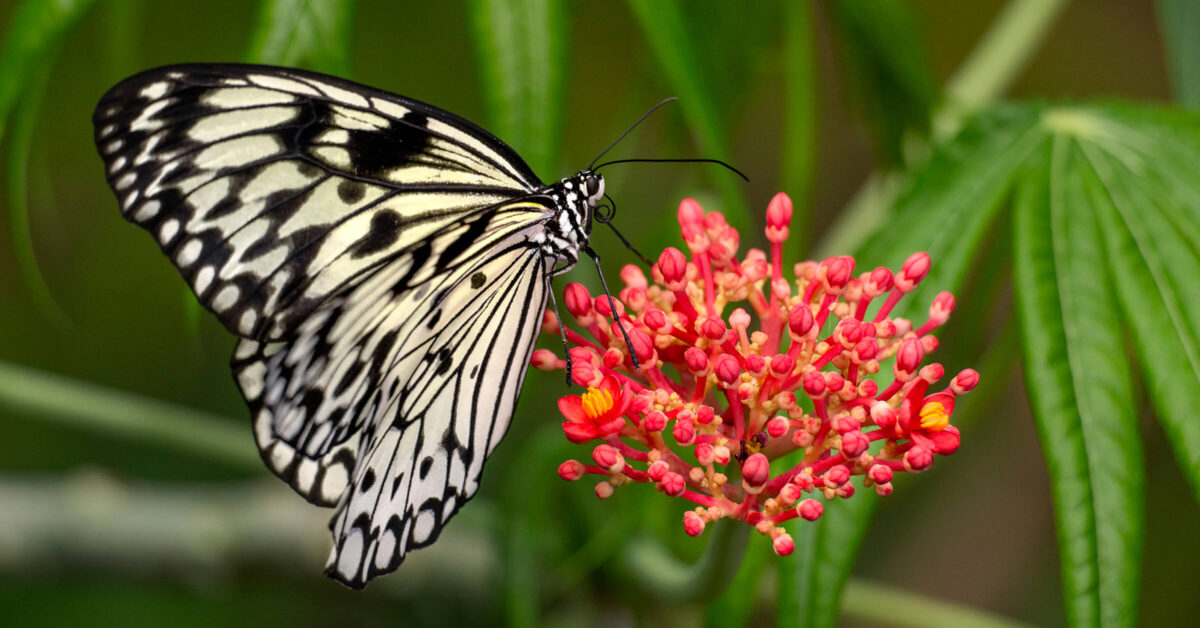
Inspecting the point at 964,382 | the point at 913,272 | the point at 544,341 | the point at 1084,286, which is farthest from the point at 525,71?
the point at 544,341

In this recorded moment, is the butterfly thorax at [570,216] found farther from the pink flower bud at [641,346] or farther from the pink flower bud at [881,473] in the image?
the pink flower bud at [881,473]

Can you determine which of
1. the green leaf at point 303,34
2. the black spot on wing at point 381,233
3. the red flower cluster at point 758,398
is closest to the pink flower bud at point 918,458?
the red flower cluster at point 758,398

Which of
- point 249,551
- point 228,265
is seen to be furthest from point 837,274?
point 249,551

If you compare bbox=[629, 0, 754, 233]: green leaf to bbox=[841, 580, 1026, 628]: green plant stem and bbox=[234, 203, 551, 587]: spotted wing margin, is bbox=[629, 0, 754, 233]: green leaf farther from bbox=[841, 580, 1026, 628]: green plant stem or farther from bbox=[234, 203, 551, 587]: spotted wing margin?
bbox=[841, 580, 1026, 628]: green plant stem

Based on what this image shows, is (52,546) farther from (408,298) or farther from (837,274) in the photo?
(837,274)

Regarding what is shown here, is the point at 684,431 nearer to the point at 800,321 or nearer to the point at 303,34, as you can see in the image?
the point at 800,321

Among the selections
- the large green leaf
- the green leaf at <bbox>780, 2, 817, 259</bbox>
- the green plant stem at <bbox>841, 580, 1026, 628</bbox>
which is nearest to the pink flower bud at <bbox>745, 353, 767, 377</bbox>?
the large green leaf
